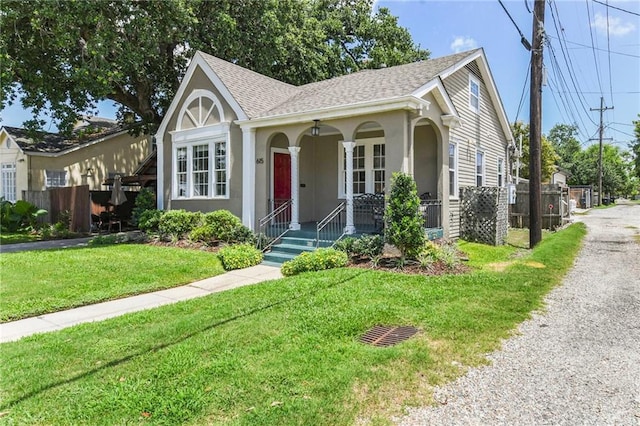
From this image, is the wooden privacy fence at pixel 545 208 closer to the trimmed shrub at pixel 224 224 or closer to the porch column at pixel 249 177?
the porch column at pixel 249 177

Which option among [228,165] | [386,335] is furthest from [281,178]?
[386,335]

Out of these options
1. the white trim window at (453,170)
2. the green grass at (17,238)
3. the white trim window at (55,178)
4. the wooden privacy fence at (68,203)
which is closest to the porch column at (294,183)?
the white trim window at (453,170)

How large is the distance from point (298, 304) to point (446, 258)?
4047 millimetres

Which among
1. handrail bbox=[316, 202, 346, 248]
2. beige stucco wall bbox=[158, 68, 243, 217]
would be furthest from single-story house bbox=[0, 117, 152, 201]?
handrail bbox=[316, 202, 346, 248]

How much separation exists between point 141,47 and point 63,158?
976 cm

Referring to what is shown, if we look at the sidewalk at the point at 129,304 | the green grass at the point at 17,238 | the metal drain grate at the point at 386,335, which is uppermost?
the green grass at the point at 17,238

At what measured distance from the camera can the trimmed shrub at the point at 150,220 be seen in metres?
13.7

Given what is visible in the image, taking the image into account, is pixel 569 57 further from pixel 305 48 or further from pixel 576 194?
pixel 576 194

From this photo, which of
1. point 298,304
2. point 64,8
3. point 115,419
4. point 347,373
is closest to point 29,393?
point 115,419

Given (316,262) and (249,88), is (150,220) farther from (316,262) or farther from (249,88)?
(316,262)

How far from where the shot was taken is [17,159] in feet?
70.3

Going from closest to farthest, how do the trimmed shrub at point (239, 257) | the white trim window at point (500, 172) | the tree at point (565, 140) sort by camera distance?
the trimmed shrub at point (239, 257)
the white trim window at point (500, 172)
the tree at point (565, 140)

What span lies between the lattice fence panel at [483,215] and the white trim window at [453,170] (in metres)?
0.51

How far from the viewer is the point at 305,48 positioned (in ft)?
70.3
